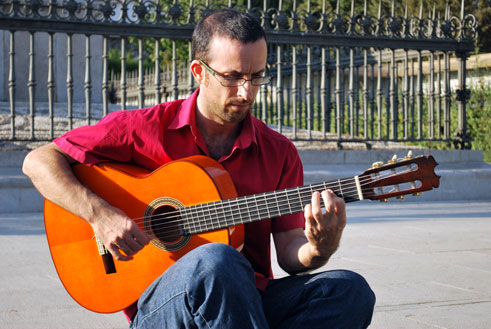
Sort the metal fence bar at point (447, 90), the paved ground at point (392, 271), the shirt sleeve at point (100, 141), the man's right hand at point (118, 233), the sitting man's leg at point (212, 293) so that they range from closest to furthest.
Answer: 1. the sitting man's leg at point (212, 293)
2. the man's right hand at point (118, 233)
3. the shirt sleeve at point (100, 141)
4. the paved ground at point (392, 271)
5. the metal fence bar at point (447, 90)

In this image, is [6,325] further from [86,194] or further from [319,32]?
[319,32]

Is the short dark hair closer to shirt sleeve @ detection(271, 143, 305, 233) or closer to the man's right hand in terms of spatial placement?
shirt sleeve @ detection(271, 143, 305, 233)

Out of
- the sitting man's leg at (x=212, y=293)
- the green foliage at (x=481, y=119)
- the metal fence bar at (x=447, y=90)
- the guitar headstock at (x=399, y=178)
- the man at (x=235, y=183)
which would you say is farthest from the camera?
the green foliage at (x=481, y=119)

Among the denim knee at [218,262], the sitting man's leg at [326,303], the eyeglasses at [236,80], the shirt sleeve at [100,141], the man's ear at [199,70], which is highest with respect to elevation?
the man's ear at [199,70]

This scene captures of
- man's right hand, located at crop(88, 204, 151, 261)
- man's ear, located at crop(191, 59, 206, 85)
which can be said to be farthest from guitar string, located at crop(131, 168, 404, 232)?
man's ear, located at crop(191, 59, 206, 85)

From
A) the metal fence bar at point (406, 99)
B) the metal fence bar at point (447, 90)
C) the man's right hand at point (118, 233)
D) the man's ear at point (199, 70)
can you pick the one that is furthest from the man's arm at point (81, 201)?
the metal fence bar at point (447, 90)

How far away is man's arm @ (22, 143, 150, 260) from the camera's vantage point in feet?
8.87

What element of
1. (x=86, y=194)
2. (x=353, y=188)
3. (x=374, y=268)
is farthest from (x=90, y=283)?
(x=374, y=268)

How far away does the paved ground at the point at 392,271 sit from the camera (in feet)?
11.9

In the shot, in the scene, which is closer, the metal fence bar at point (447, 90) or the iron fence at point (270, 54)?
the iron fence at point (270, 54)

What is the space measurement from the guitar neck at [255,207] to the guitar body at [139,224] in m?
0.04

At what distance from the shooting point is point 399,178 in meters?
2.50

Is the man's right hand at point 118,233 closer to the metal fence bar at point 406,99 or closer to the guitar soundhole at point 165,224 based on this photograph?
the guitar soundhole at point 165,224

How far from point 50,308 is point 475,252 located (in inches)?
134
